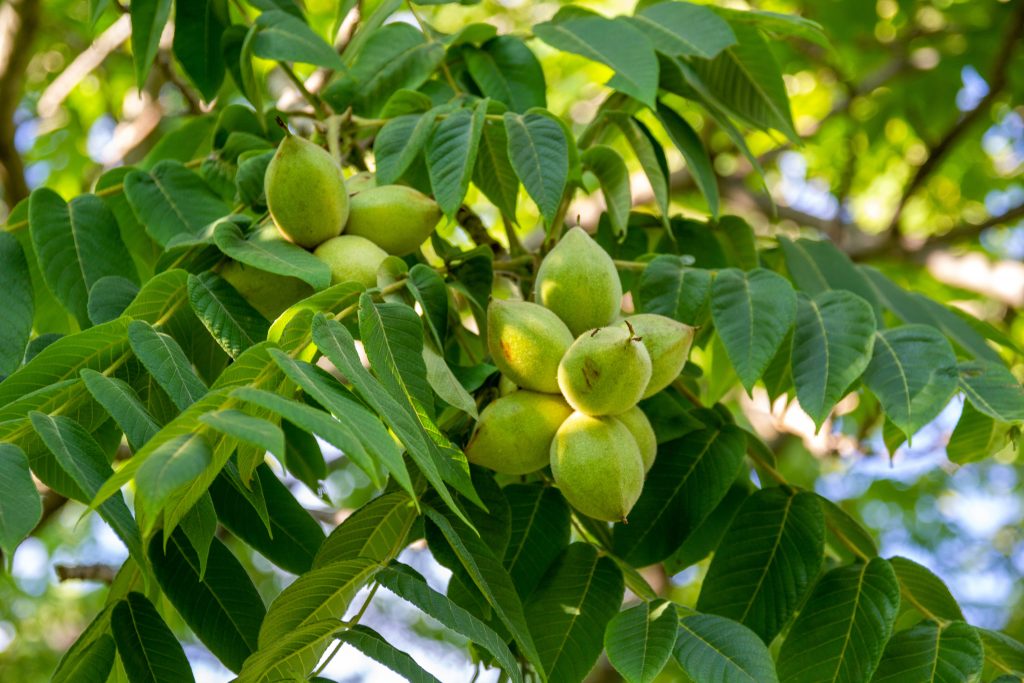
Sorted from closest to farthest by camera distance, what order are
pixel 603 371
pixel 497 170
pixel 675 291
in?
pixel 603 371
pixel 675 291
pixel 497 170

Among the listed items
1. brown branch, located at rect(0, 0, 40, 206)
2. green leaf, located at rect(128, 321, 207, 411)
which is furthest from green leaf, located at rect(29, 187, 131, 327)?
brown branch, located at rect(0, 0, 40, 206)

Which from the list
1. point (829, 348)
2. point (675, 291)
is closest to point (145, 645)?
point (675, 291)

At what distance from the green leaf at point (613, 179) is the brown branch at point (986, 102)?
9.05ft

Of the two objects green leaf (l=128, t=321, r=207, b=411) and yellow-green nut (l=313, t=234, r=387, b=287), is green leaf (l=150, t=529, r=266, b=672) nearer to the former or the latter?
green leaf (l=128, t=321, r=207, b=411)

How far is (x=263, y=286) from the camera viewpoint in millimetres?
1828

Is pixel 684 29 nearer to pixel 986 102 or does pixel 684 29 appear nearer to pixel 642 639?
pixel 642 639

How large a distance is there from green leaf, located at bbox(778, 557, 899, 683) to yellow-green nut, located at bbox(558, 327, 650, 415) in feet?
1.77

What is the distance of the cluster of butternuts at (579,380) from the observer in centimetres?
160

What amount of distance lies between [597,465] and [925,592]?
771 millimetres

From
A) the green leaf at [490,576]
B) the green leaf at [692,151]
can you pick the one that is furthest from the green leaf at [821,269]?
the green leaf at [490,576]

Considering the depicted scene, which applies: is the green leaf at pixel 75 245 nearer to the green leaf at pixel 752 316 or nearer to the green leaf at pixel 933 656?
the green leaf at pixel 752 316

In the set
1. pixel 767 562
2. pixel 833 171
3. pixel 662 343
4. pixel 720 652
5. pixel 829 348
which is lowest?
pixel 833 171

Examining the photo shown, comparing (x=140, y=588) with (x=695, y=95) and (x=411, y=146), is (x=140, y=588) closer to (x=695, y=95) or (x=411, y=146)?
(x=411, y=146)

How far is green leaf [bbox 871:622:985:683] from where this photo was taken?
175 centimetres
